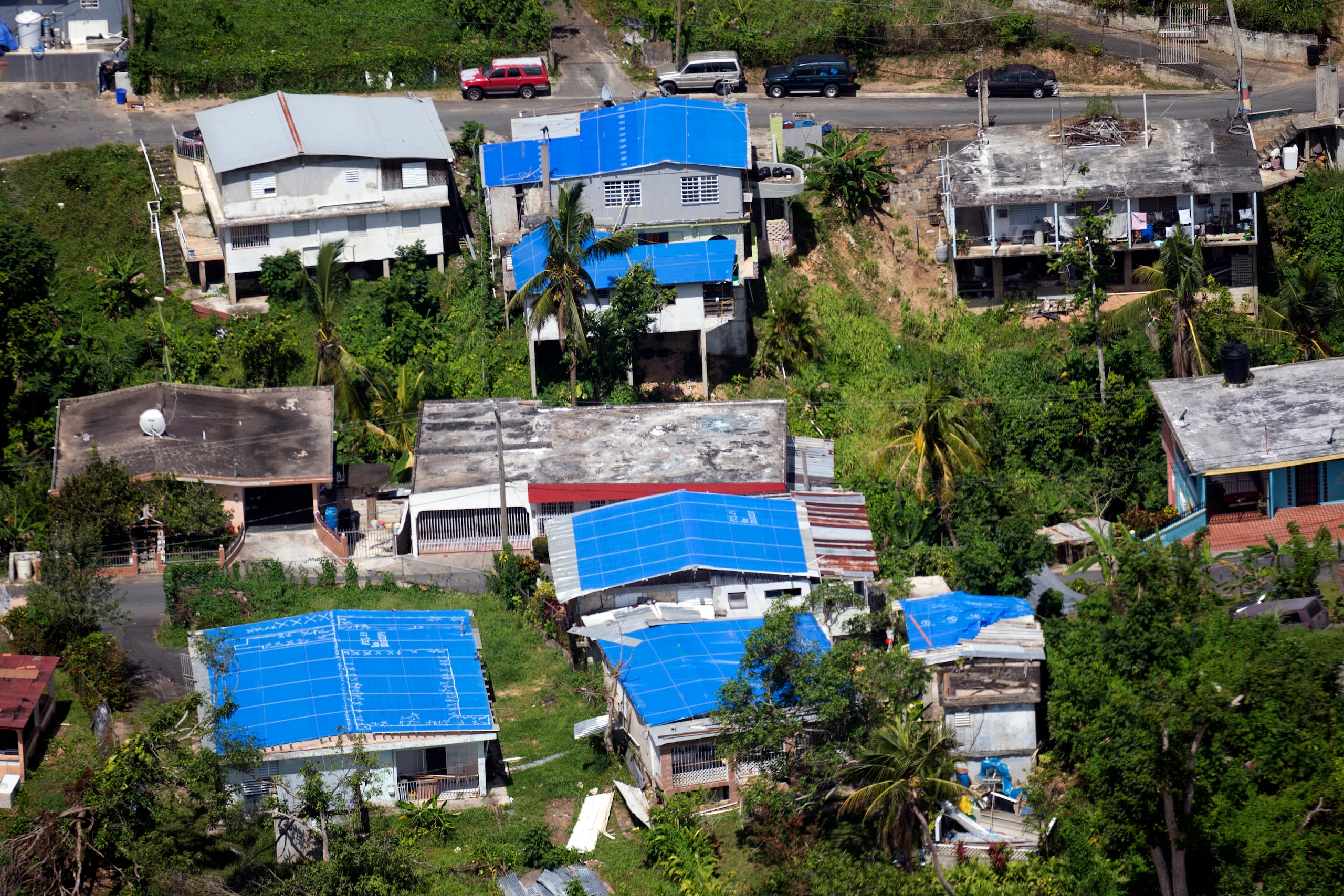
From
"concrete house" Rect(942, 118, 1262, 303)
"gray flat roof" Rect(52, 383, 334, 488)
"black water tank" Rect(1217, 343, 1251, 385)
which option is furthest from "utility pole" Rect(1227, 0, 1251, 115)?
"gray flat roof" Rect(52, 383, 334, 488)

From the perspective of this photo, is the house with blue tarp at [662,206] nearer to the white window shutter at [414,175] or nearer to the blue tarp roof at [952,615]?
the white window shutter at [414,175]

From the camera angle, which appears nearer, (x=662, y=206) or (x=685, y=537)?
(x=685, y=537)

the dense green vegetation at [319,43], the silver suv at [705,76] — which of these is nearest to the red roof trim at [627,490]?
the silver suv at [705,76]

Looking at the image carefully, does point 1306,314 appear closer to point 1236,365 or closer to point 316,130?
point 1236,365

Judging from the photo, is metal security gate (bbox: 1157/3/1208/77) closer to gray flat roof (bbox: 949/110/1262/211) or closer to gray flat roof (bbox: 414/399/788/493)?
gray flat roof (bbox: 949/110/1262/211)

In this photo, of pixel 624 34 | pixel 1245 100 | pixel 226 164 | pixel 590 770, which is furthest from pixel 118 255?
pixel 1245 100

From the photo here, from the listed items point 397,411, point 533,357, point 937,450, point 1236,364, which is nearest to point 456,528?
point 397,411
